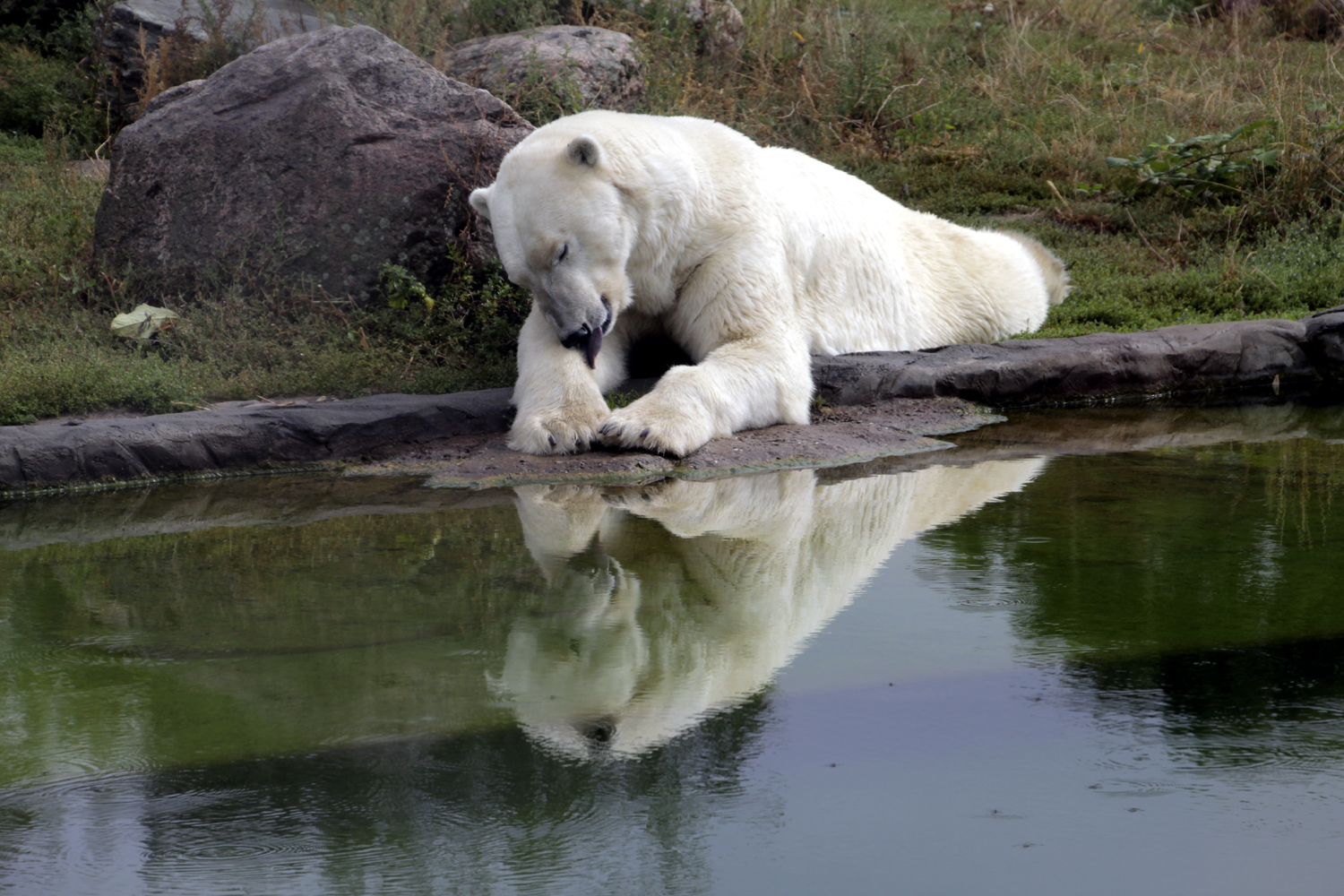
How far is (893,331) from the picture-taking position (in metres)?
5.54

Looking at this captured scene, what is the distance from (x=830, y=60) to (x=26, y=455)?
23.8 ft

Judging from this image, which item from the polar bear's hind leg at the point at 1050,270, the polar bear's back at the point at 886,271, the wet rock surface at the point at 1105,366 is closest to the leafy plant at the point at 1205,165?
the polar bear's hind leg at the point at 1050,270

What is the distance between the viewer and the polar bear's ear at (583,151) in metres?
4.10

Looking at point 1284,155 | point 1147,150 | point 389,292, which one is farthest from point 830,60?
point 389,292

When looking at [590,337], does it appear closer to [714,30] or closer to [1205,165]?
[1205,165]

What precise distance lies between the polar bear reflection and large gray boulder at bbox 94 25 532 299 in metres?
2.62

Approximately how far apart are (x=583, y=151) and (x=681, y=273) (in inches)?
27.5

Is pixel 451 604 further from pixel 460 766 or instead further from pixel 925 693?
pixel 925 693

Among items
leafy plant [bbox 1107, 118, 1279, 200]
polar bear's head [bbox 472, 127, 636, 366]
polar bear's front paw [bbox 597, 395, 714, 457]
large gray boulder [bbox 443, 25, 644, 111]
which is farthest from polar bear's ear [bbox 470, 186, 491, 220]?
leafy plant [bbox 1107, 118, 1279, 200]

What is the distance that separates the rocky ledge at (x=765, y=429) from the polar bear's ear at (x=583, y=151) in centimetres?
105

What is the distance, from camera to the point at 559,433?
3982 mm

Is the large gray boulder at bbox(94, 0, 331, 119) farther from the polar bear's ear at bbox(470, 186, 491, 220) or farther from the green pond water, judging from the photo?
the green pond water

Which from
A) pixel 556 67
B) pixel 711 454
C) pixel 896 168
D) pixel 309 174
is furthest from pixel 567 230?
pixel 896 168

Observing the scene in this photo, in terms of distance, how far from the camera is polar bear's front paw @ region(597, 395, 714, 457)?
388 centimetres
